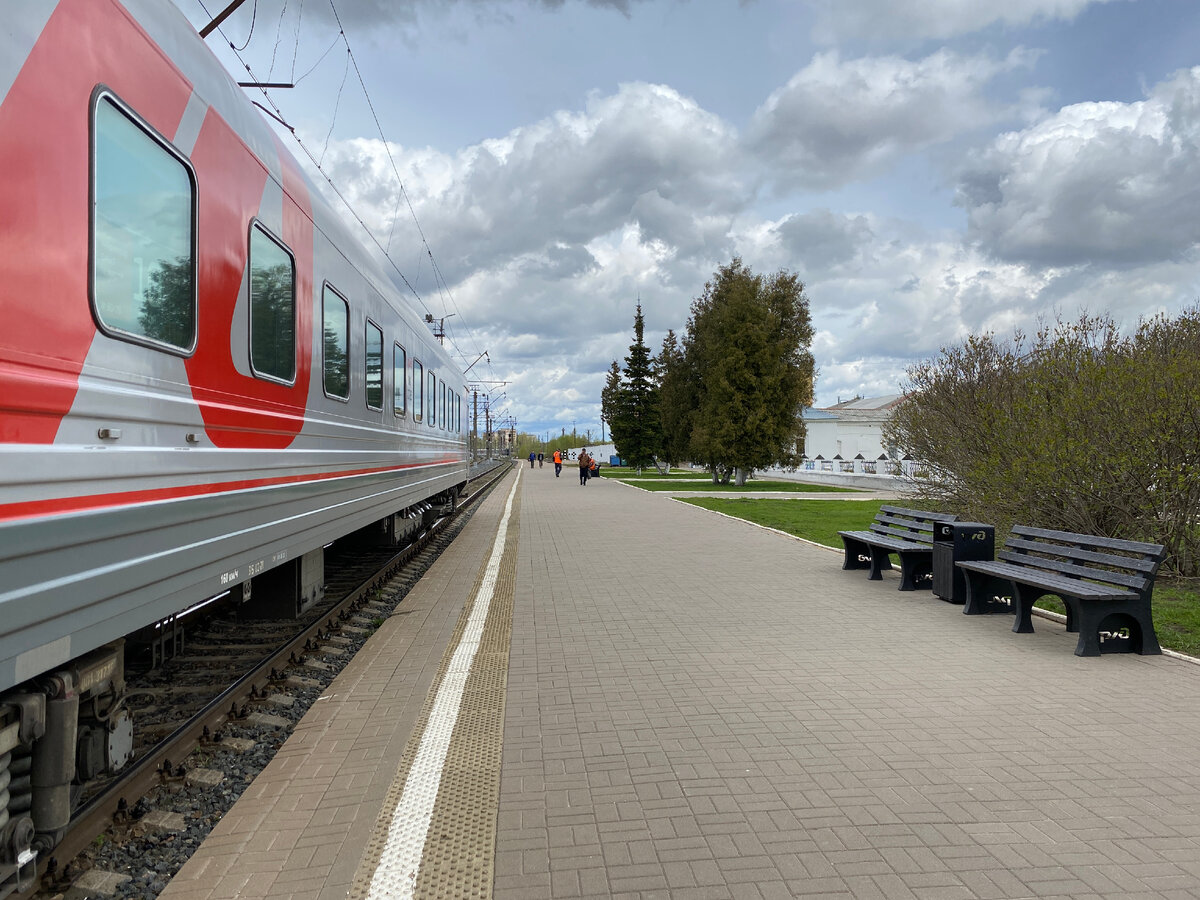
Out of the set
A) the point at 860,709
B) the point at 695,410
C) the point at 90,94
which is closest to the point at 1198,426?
the point at 860,709

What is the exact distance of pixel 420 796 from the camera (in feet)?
12.4

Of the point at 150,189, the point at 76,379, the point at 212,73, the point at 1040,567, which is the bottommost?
the point at 1040,567

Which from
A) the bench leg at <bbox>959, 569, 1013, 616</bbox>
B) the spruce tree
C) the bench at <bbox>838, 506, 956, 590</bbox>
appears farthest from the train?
the spruce tree

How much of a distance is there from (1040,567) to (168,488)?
21.8 feet

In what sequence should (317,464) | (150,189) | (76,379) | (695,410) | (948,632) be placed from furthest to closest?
(695,410), (948,632), (317,464), (150,189), (76,379)

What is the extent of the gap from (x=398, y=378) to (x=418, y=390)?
1645 millimetres

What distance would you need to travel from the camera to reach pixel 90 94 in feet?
9.72

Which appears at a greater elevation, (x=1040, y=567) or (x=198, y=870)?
(x=1040, y=567)

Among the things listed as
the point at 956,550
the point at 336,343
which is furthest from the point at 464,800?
the point at 956,550

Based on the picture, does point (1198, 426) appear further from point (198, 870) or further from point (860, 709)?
point (198, 870)

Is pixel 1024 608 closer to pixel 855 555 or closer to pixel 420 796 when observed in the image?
pixel 855 555

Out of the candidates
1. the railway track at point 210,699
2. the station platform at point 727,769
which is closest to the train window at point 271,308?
the railway track at point 210,699

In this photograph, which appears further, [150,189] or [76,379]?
[150,189]

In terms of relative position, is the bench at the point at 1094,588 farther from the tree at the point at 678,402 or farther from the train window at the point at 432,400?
the tree at the point at 678,402
